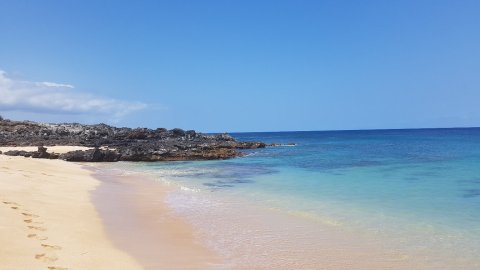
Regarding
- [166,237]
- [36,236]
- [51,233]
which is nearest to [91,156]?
A: [166,237]

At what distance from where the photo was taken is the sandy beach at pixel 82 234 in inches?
245

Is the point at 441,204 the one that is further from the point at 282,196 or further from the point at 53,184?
the point at 53,184

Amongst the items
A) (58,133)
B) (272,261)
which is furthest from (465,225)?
(58,133)

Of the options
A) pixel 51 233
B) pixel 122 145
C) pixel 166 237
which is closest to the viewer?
pixel 51 233

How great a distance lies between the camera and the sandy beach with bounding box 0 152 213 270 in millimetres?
6234

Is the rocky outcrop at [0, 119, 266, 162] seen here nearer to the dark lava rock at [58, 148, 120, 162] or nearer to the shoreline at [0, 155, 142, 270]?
the dark lava rock at [58, 148, 120, 162]

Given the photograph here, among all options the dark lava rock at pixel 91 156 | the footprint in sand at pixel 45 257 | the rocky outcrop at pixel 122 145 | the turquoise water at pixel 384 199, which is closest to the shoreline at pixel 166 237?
the footprint in sand at pixel 45 257

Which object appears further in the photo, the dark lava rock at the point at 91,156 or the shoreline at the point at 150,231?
the dark lava rock at the point at 91,156

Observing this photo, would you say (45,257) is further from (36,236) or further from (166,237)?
(166,237)

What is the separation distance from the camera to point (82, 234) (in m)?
8.10

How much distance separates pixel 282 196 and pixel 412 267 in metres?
7.68

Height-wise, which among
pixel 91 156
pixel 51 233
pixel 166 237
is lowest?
pixel 166 237

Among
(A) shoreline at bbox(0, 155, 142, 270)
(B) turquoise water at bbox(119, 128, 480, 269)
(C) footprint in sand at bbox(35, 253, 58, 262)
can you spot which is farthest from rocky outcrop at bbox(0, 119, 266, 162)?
(C) footprint in sand at bbox(35, 253, 58, 262)

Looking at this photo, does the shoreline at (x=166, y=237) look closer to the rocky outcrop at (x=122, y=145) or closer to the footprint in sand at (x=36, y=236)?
the footprint in sand at (x=36, y=236)
